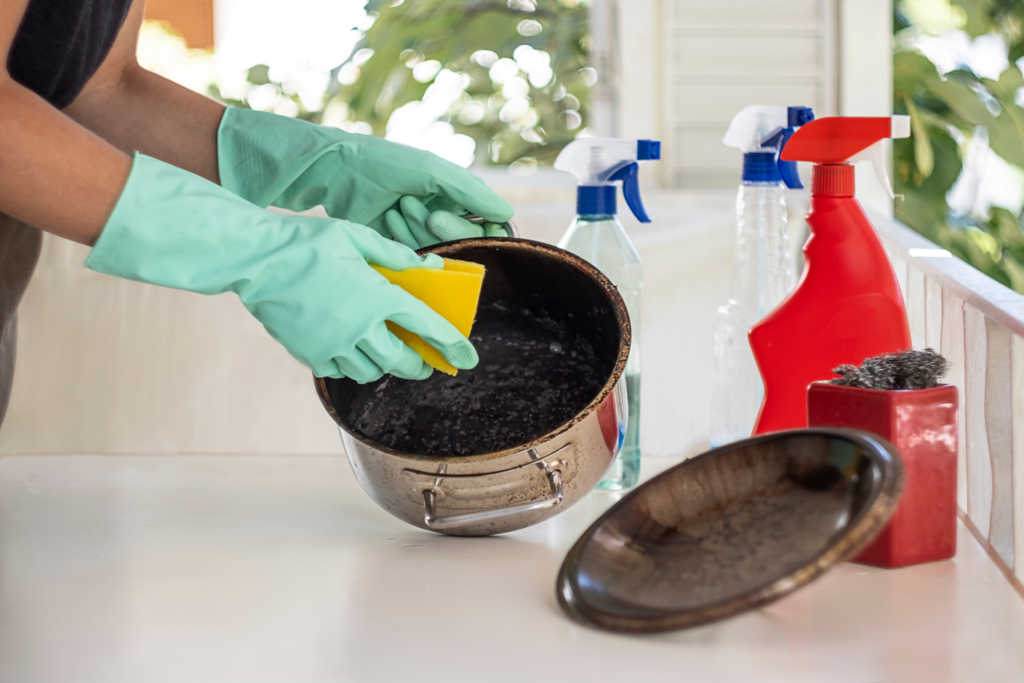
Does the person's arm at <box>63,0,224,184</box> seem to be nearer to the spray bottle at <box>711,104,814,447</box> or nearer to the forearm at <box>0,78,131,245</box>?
the forearm at <box>0,78,131,245</box>

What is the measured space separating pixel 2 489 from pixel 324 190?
0.45m

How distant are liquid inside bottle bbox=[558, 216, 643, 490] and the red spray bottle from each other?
149mm

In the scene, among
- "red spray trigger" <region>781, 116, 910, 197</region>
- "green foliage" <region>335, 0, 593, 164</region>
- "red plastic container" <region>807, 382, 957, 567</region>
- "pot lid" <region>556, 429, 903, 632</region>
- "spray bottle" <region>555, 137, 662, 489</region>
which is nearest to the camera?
"pot lid" <region>556, 429, 903, 632</region>

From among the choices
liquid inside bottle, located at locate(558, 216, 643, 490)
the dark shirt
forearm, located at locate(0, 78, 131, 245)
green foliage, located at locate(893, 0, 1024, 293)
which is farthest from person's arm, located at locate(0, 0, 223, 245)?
green foliage, located at locate(893, 0, 1024, 293)

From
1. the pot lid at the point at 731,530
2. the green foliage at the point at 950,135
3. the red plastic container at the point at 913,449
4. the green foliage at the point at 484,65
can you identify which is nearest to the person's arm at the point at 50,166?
the pot lid at the point at 731,530

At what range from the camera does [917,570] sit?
61cm

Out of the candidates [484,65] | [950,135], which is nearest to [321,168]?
[950,135]

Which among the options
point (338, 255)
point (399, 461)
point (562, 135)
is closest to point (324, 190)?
point (338, 255)

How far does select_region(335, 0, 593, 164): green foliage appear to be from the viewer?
10.2ft

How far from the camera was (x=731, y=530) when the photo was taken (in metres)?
0.53

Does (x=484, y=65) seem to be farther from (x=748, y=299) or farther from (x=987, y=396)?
(x=987, y=396)

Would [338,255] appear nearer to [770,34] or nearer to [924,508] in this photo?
[924,508]

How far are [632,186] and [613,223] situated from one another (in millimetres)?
40

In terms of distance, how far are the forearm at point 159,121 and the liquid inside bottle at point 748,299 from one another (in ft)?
1.96
